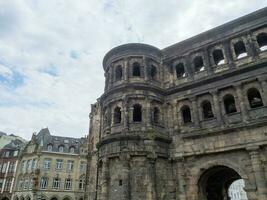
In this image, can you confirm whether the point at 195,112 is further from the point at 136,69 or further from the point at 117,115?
the point at 136,69

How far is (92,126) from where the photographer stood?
27.9 meters

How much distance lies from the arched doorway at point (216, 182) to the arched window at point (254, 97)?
4.94m

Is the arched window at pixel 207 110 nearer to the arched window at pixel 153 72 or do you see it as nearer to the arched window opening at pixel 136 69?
the arched window at pixel 153 72

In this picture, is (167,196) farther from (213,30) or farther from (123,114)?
(213,30)

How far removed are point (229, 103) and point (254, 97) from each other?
1709 millimetres

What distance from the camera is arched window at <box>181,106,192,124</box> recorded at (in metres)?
19.2

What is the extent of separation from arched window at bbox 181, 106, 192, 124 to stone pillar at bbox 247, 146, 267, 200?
17.4 feet

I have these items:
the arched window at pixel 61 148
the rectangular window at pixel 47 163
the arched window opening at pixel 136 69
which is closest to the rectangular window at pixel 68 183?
the rectangular window at pixel 47 163

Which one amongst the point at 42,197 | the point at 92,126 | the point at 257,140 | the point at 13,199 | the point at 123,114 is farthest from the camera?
the point at 13,199

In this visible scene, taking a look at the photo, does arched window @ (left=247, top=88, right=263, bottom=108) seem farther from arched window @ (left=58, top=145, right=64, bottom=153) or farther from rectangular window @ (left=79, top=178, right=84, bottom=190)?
arched window @ (left=58, top=145, right=64, bottom=153)

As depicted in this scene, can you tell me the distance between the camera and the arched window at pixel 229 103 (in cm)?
1756

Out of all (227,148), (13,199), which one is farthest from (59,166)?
(227,148)

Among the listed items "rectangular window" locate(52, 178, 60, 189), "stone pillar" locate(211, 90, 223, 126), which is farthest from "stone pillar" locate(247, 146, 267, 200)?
"rectangular window" locate(52, 178, 60, 189)

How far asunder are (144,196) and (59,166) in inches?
1332
